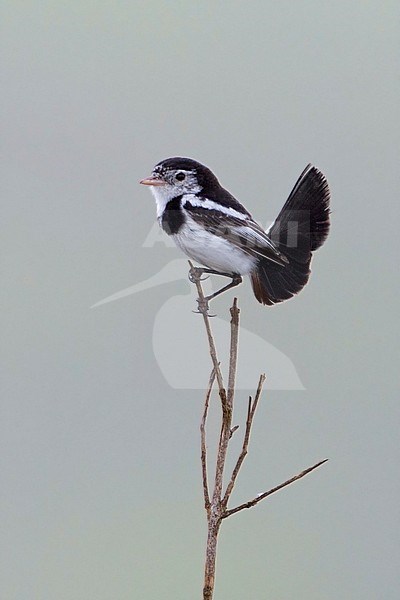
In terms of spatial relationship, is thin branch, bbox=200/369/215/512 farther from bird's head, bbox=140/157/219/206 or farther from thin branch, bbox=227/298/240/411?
bird's head, bbox=140/157/219/206

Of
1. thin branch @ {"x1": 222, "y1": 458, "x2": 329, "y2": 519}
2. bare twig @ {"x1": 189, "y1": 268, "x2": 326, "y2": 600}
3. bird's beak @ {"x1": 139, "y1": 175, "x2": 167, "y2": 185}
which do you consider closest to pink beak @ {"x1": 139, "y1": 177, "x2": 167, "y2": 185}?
bird's beak @ {"x1": 139, "y1": 175, "x2": 167, "y2": 185}

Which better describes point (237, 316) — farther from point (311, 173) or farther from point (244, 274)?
point (311, 173)

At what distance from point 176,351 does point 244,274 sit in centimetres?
23

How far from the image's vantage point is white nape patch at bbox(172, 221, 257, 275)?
1.18m

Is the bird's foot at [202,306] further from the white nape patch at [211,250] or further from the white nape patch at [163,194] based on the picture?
the white nape patch at [163,194]

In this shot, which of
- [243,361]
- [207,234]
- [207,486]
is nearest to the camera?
[207,486]

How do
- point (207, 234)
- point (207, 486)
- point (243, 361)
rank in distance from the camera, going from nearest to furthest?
point (207, 486) < point (207, 234) < point (243, 361)

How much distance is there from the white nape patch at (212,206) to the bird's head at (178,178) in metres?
0.01

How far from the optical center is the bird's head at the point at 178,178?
122 cm

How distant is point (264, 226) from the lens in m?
1.28

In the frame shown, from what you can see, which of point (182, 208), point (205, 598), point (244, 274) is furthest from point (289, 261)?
point (205, 598)

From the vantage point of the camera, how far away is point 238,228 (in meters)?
1.20

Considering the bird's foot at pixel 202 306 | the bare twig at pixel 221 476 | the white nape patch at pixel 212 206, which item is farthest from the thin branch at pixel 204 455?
the white nape patch at pixel 212 206

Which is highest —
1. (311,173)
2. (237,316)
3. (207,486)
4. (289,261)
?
(311,173)
